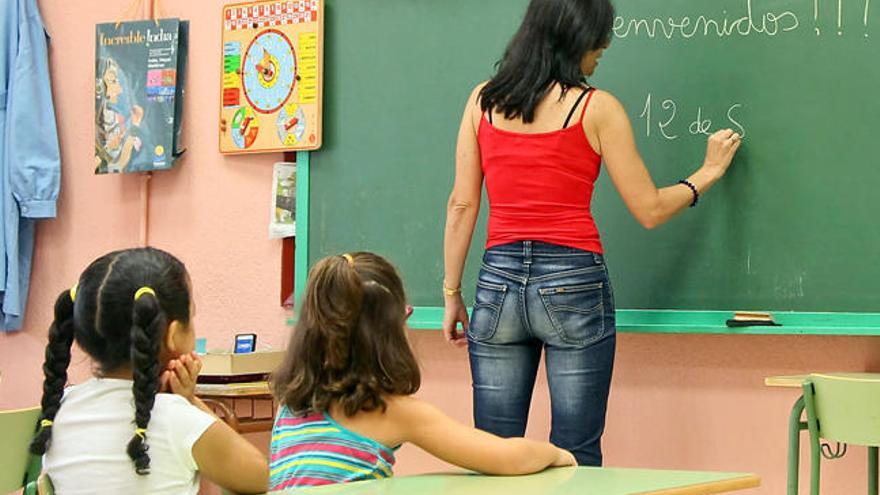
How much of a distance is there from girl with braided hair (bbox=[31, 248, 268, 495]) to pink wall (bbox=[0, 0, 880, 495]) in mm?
1857

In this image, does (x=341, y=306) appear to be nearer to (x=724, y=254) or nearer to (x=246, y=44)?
(x=724, y=254)

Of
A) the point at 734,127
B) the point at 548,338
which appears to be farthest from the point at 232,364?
the point at 734,127

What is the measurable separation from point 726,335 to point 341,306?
1642 millimetres

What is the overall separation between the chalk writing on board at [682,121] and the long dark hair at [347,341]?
1.49 meters

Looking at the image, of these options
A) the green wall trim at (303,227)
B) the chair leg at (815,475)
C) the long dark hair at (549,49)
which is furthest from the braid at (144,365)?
the green wall trim at (303,227)

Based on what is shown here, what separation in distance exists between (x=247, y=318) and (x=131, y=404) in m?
2.35

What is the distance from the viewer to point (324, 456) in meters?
2.08

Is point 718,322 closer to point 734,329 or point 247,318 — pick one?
point 734,329

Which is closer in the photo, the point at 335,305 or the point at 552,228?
the point at 335,305

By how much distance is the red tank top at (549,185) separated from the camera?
2936mm

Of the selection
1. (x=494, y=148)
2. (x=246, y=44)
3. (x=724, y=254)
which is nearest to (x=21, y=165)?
(x=246, y=44)

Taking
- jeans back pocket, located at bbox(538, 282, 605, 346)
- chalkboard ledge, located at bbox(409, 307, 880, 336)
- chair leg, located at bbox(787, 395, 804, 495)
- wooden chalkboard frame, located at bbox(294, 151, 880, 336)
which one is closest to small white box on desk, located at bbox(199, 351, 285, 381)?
wooden chalkboard frame, located at bbox(294, 151, 880, 336)

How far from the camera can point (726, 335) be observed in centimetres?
350

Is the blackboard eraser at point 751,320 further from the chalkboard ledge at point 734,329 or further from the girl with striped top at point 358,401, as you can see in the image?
the girl with striped top at point 358,401
